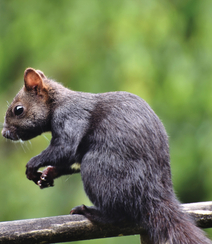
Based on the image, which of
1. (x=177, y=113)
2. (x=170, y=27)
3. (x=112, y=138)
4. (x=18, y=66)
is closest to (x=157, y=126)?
(x=112, y=138)

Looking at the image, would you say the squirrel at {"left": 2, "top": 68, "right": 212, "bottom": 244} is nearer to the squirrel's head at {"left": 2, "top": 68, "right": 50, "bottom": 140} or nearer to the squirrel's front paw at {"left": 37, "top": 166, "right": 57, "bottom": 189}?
the squirrel's front paw at {"left": 37, "top": 166, "right": 57, "bottom": 189}

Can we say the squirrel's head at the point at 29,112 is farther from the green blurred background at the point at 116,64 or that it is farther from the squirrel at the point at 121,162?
the green blurred background at the point at 116,64

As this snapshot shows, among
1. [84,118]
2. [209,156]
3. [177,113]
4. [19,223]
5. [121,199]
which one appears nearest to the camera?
[19,223]

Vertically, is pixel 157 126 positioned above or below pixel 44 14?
below

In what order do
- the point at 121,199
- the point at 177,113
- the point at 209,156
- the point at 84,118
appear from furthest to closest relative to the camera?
the point at 177,113 < the point at 209,156 < the point at 84,118 < the point at 121,199

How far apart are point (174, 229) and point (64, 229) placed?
2.22 ft

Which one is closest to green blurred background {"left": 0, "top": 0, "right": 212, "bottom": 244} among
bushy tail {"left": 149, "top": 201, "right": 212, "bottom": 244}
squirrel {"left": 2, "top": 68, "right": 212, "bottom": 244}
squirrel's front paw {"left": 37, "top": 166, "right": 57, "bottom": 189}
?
squirrel's front paw {"left": 37, "top": 166, "right": 57, "bottom": 189}

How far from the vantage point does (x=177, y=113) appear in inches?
207

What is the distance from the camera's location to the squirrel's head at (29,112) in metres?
2.87

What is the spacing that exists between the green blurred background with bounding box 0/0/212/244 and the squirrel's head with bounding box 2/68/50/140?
6.82 ft

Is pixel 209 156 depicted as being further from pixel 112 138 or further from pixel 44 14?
pixel 44 14

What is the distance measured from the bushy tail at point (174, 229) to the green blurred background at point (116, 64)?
8.10ft

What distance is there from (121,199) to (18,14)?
13.7 feet

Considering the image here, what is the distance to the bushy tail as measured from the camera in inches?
91.0
